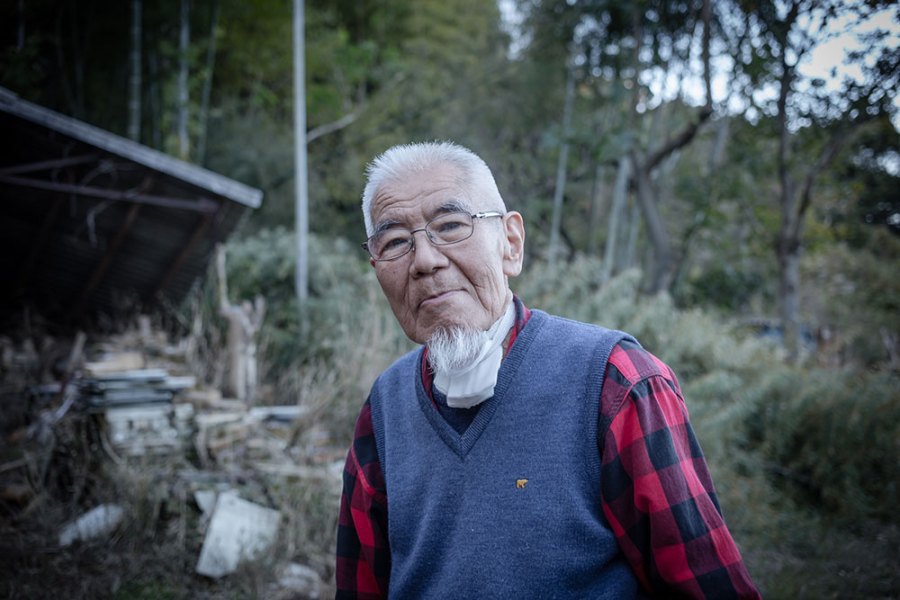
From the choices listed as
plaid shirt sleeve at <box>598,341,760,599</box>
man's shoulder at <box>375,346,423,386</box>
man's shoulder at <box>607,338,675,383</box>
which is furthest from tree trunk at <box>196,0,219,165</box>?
plaid shirt sleeve at <box>598,341,760,599</box>

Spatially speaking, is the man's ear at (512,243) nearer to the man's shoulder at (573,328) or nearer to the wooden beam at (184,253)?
the man's shoulder at (573,328)

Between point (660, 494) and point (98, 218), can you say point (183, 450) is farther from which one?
point (660, 494)

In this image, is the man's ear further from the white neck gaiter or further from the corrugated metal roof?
the corrugated metal roof

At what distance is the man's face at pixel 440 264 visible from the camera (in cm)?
133

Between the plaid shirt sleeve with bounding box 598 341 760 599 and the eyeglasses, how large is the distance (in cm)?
47

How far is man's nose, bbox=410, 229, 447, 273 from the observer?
131 cm

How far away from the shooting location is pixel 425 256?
131cm

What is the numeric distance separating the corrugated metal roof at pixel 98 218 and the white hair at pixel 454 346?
17.8 feet

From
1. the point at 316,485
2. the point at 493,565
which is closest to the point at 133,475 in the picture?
the point at 316,485

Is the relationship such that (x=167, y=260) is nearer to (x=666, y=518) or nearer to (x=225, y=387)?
(x=225, y=387)

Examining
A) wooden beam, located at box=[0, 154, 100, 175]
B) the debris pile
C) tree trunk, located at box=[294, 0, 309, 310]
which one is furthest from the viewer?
tree trunk, located at box=[294, 0, 309, 310]

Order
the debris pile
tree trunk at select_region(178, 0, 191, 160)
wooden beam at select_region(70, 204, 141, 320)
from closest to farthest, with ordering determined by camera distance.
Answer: the debris pile → wooden beam at select_region(70, 204, 141, 320) → tree trunk at select_region(178, 0, 191, 160)

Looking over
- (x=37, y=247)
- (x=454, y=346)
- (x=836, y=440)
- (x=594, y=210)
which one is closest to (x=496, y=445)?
(x=454, y=346)

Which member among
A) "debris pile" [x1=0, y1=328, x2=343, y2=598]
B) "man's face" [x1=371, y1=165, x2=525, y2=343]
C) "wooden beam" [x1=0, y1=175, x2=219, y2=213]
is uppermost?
"wooden beam" [x1=0, y1=175, x2=219, y2=213]
